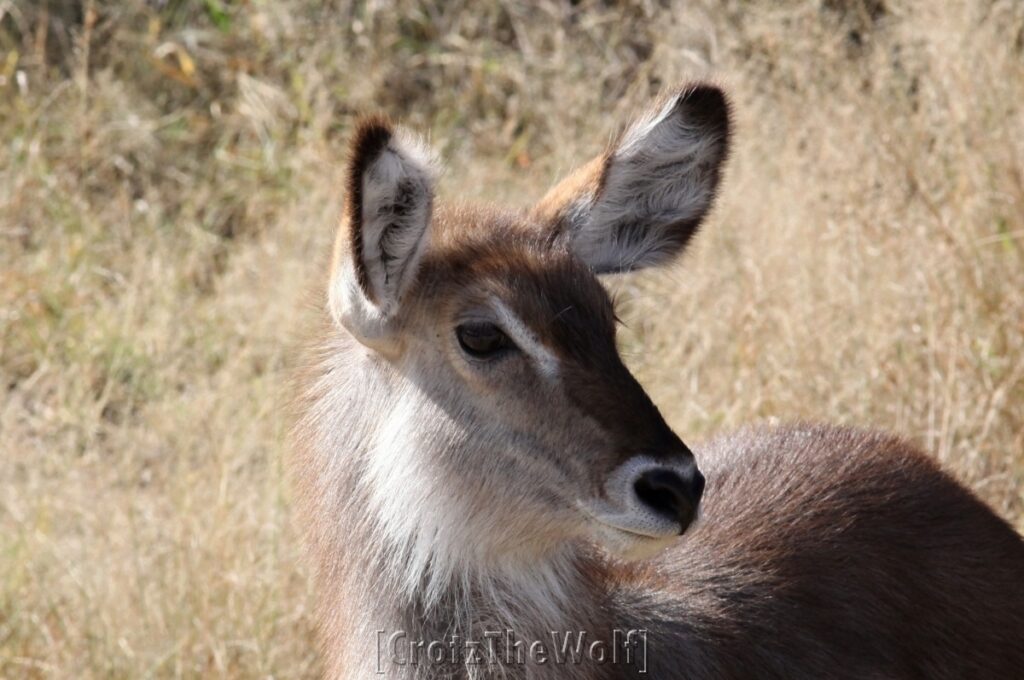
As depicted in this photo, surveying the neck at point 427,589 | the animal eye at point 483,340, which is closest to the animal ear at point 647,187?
the animal eye at point 483,340

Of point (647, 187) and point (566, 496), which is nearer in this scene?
point (566, 496)

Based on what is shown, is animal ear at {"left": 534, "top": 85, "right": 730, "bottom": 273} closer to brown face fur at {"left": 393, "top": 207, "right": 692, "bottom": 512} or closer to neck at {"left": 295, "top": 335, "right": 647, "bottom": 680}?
brown face fur at {"left": 393, "top": 207, "right": 692, "bottom": 512}

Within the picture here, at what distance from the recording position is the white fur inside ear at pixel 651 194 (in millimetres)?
3545

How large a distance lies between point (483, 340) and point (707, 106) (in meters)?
0.84

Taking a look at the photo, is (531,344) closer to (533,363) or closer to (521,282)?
(533,363)

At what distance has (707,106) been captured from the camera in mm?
3553

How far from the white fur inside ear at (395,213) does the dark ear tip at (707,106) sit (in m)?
0.67

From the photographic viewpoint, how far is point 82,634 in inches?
179

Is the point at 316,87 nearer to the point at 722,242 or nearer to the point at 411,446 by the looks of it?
the point at 722,242

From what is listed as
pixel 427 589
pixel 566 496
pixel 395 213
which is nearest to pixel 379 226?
pixel 395 213

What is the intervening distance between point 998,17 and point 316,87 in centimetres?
315

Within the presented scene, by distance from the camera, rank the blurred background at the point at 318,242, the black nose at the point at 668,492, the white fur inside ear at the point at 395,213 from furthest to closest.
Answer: the blurred background at the point at 318,242 → the white fur inside ear at the point at 395,213 → the black nose at the point at 668,492

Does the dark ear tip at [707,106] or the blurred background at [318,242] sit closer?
the dark ear tip at [707,106]

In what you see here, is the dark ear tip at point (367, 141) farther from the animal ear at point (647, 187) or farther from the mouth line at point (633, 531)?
the mouth line at point (633, 531)
